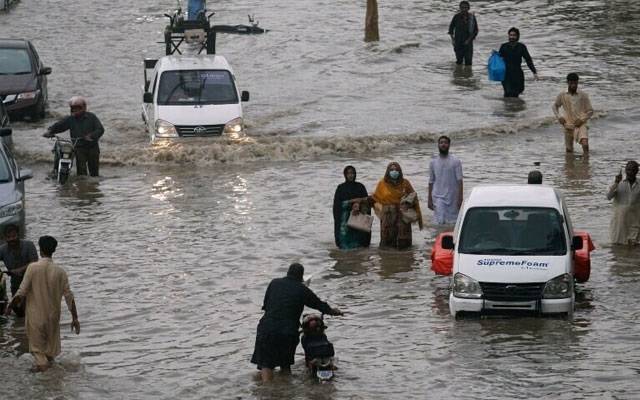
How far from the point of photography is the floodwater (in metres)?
15.0

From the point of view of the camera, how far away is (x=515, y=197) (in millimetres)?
17219

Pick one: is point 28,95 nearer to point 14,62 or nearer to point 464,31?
point 14,62

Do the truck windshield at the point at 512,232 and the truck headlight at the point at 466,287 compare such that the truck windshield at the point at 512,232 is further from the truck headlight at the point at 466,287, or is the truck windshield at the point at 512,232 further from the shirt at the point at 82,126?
the shirt at the point at 82,126

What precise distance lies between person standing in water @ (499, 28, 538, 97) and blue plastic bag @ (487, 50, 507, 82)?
76 millimetres

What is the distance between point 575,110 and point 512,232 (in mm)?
9745

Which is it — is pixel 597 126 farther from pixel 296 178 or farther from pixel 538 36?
pixel 538 36

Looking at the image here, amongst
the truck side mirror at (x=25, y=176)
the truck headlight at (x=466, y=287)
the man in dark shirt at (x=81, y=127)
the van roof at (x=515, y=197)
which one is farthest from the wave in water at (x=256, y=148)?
the truck headlight at (x=466, y=287)

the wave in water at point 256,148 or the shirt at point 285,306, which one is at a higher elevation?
the shirt at point 285,306

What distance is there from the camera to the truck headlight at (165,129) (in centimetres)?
2764

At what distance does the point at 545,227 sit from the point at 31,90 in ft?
57.0

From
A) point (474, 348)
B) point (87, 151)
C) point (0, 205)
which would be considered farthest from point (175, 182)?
point (474, 348)

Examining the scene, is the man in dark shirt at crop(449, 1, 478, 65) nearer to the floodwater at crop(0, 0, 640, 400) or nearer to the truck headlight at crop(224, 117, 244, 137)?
the floodwater at crop(0, 0, 640, 400)

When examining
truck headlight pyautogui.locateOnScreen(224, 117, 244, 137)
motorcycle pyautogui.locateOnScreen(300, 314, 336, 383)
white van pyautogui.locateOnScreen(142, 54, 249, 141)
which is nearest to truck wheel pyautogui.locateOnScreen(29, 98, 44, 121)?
white van pyautogui.locateOnScreen(142, 54, 249, 141)

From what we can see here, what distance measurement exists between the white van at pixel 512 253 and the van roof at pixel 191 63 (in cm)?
1243
